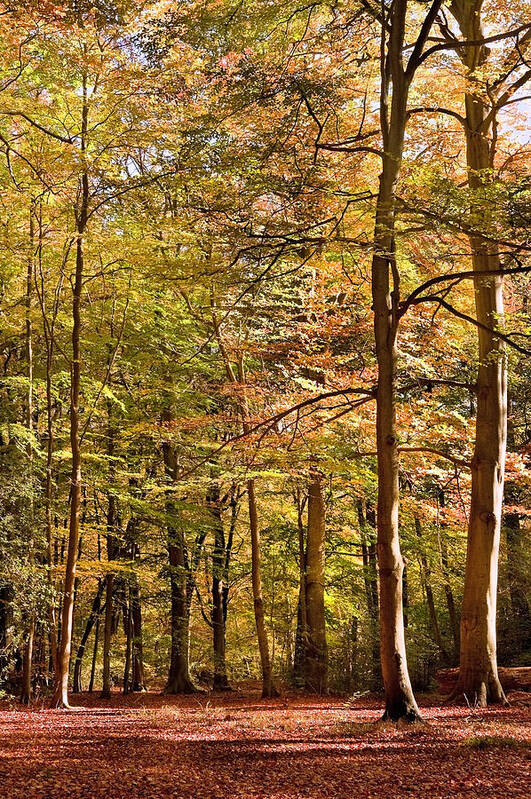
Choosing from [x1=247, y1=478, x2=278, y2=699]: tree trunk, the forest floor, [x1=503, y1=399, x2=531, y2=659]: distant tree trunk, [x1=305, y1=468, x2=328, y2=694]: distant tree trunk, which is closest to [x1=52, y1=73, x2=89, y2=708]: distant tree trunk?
the forest floor

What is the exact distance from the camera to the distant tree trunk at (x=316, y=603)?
14125 mm

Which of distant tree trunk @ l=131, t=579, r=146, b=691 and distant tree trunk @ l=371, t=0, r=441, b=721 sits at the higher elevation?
distant tree trunk @ l=371, t=0, r=441, b=721

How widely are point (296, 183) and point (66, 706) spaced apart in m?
8.99

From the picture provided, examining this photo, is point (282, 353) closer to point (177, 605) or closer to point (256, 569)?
point (256, 569)

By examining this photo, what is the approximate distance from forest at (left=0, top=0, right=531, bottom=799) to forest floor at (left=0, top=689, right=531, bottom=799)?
0.04 m

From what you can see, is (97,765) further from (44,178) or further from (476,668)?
(44,178)

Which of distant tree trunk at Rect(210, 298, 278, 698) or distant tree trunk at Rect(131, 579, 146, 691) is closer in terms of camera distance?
distant tree trunk at Rect(210, 298, 278, 698)

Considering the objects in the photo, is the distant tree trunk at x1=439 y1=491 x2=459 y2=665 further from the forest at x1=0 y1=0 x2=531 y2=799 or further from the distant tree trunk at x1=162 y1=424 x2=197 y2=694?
the distant tree trunk at x1=162 y1=424 x2=197 y2=694

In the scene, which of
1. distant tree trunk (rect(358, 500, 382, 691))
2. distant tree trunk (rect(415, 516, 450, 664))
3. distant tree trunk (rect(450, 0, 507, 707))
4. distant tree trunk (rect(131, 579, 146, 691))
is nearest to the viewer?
distant tree trunk (rect(450, 0, 507, 707))

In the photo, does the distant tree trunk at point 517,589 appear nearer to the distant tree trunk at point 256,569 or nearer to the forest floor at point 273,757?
the distant tree trunk at point 256,569

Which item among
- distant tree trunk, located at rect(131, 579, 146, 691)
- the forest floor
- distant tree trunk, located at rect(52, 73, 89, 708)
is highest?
distant tree trunk, located at rect(52, 73, 89, 708)

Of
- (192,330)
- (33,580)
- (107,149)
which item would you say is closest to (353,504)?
(192,330)

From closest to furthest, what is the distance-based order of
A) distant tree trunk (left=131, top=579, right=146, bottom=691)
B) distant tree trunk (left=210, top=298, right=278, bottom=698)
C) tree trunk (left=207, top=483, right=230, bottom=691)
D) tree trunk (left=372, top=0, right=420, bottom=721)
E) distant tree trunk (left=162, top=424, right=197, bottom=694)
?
1. tree trunk (left=372, top=0, right=420, bottom=721)
2. distant tree trunk (left=210, top=298, right=278, bottom=698)
3. distant tree trunk (left=162, top=424, right=197, bottom=694)
4. tree trunk (left=207, top=483, right=230, bottom=691)
5. distant tree trunk (left=131, top=579, right=146, bottom=691)

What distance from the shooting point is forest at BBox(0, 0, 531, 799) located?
6.49 m
